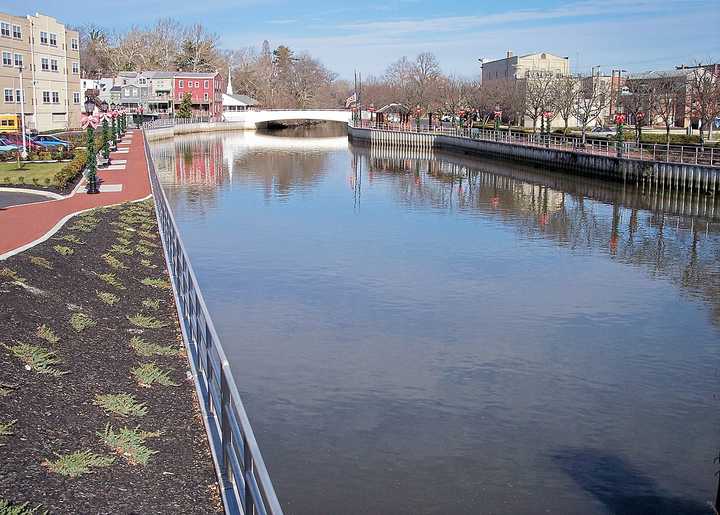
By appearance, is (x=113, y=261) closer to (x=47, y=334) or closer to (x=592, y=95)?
(x=47, y=334)

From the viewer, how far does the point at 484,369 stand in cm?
1479

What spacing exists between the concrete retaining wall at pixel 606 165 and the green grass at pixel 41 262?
35.0 metres

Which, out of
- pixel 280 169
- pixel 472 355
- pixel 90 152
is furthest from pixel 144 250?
pixel 280 169

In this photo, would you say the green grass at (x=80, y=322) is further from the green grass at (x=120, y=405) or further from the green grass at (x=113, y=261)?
the green grass at (x=113, y=261)

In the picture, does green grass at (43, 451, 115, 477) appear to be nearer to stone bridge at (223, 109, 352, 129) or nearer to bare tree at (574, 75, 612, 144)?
bare tree at (574, 75, 612, 144)

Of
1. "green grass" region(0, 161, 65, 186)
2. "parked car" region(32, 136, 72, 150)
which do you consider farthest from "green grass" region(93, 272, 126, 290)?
"parked car" region(32, 136, 72, 150)

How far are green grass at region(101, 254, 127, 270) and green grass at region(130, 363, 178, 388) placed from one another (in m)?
6.43

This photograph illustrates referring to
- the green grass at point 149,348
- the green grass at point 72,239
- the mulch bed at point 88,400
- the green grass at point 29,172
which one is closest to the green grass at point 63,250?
the mulch bed at point 88,400

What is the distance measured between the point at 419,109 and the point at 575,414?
9423cm

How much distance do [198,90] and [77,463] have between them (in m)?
121

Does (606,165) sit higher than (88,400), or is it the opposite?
(606,165)

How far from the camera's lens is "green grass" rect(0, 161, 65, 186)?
3299 centimetres

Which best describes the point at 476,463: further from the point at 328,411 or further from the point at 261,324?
the point at 261,324

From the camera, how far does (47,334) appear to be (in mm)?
11008
